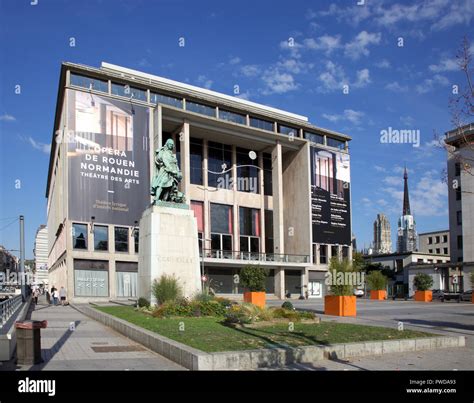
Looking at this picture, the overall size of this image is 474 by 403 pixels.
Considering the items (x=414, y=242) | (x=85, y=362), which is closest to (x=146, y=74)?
(x=85, y=362)

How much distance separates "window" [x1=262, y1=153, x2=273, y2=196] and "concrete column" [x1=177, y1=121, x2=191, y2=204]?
40.6 feet

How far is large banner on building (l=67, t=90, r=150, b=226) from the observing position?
4431 centimetres

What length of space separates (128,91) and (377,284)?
3042 cm

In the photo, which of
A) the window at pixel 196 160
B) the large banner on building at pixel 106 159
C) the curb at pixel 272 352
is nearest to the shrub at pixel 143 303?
the curb at pixel 272 352

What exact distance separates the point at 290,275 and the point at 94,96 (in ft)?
97.7

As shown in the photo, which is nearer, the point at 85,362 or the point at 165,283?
the point at 85,362

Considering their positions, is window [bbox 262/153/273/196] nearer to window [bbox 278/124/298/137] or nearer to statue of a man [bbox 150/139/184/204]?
window [bbox 278/124/298/137]

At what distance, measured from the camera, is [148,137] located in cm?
4872

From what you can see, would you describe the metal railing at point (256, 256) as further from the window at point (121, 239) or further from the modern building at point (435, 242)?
the modern building at point (435, 242)

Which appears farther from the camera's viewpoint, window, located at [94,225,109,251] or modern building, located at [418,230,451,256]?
modern building, located at [418,230,451,256]

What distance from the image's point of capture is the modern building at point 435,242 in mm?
97144

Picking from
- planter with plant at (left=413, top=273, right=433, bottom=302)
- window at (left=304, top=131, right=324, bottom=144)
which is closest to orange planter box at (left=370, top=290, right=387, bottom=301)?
planter with plant at (left=413, top=273, right=433, bottom=302)
